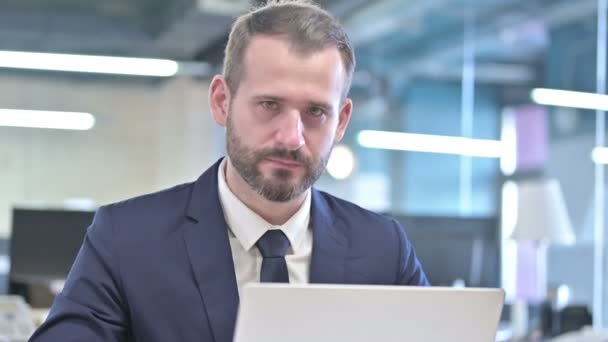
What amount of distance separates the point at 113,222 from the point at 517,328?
10.6 feet

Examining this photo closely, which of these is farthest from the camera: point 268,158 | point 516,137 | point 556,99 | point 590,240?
point 516,137

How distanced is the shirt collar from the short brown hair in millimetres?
204

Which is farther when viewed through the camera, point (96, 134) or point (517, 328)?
point (96, 134)

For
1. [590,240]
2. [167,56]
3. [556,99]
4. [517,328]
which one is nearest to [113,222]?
[517,328]

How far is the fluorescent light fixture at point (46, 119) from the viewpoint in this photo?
809 cm

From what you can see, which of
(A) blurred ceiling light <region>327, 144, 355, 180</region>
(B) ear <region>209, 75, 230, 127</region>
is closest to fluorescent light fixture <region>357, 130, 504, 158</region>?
(A) blurred ceiling light <region>327, 144, 355, 180</region>

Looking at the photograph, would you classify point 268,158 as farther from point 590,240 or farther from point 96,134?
point 96,134

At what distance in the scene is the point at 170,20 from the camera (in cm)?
799

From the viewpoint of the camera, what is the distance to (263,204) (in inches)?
56.9

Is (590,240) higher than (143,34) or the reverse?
the reverse

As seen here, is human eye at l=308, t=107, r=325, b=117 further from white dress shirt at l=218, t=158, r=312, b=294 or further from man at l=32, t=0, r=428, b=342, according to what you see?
white dress shirt at l=218, t=158, r=312, b=294

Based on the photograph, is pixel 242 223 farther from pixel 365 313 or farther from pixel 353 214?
pixel 365 313

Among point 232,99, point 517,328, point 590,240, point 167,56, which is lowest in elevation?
point 517,328

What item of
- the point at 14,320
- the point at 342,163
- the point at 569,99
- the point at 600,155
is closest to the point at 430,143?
the point at 342,163
